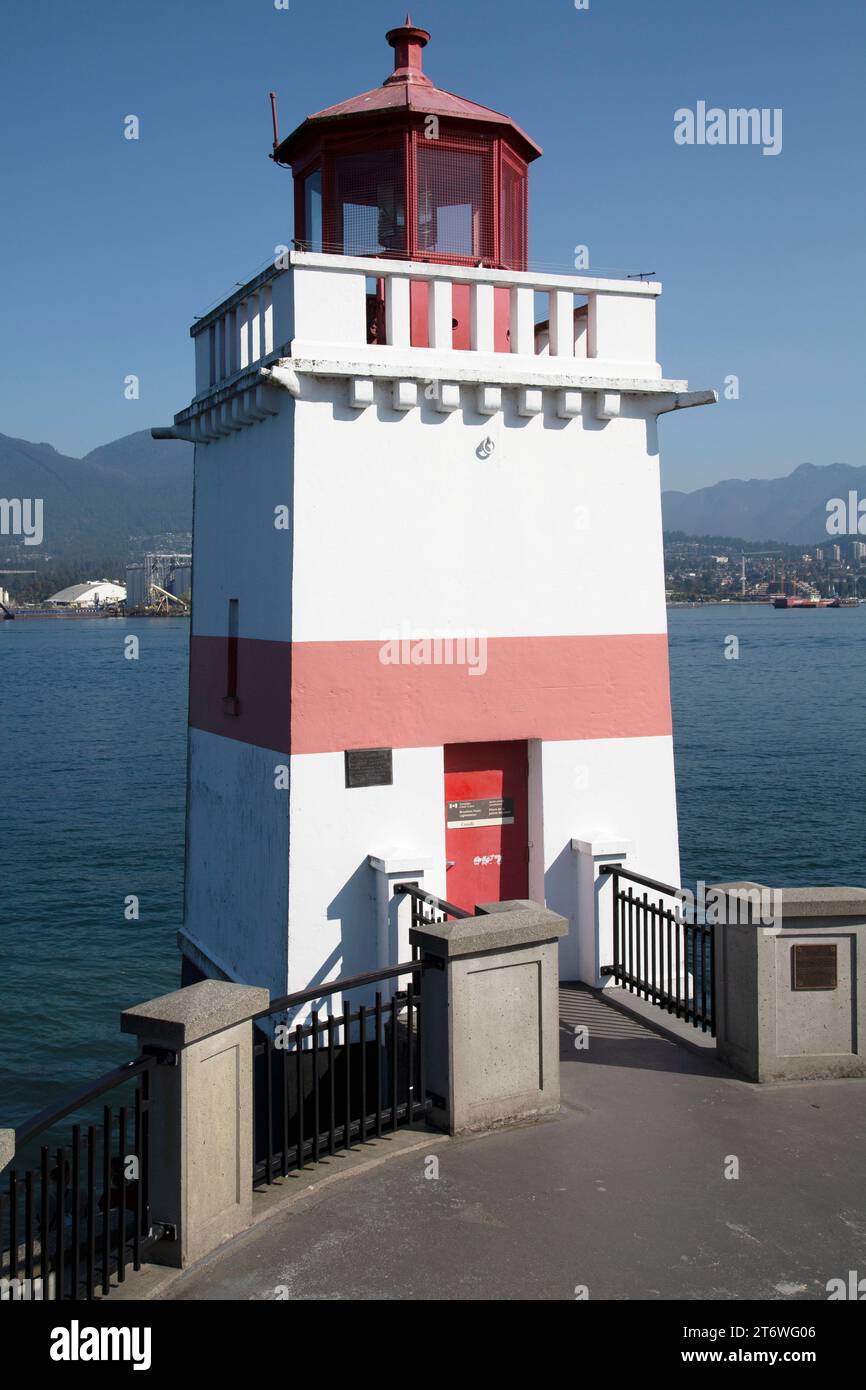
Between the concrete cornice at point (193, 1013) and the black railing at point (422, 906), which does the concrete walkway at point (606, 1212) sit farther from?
the black railing at point (422, 906)

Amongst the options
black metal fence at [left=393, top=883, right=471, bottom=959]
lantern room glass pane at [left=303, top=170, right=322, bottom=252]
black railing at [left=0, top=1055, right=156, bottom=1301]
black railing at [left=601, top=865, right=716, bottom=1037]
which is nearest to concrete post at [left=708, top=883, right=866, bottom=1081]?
black railing at [left=601, top=865, right=716, bottom=1037]

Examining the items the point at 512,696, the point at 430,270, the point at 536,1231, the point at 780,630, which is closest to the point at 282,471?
the point at 430,270

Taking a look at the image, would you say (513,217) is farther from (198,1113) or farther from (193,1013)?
(198,1113)

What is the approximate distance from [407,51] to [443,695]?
6.23 meters

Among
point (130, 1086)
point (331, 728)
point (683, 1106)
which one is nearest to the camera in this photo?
point (683, 1106)

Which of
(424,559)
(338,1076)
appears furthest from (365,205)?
(338,1076)

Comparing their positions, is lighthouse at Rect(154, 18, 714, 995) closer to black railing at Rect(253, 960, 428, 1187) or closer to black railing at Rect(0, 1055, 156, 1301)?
black railing at Rect(253, 960, 428, 1187)

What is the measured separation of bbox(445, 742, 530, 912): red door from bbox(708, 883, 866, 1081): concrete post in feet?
9.43

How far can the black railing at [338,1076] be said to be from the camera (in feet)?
24.1

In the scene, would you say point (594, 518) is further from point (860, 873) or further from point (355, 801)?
point (860, 873)

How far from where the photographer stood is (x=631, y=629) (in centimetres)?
1152

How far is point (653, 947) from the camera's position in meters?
10.4

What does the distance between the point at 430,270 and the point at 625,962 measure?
623 cm

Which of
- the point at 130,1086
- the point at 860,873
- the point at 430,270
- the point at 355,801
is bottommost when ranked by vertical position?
the point at 130,1086
